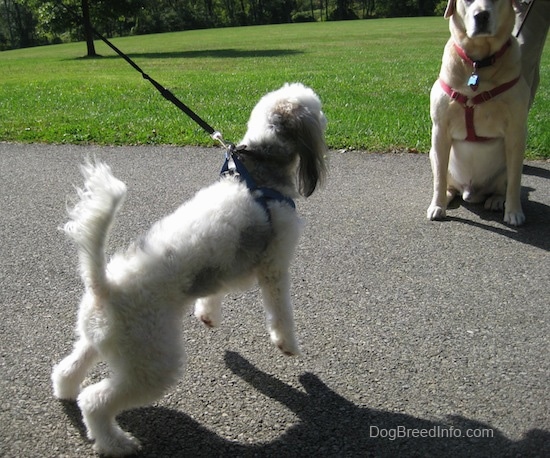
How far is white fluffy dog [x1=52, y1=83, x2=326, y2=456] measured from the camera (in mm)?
2537

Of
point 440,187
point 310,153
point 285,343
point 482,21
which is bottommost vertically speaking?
point 285,343

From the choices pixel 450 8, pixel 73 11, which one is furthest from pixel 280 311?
pixel 73 11

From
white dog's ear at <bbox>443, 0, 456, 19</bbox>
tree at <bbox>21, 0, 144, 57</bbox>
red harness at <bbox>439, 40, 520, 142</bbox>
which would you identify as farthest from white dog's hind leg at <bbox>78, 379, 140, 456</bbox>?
tree at <bbox>21, 0, 144, 57</bbox>

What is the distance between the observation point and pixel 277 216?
308 centimetres

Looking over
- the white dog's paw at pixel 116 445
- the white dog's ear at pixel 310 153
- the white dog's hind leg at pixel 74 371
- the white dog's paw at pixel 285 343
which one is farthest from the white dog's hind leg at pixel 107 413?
the white dog's ear at pixel 310 153

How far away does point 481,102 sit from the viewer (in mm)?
4965

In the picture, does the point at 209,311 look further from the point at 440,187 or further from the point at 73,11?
the point at 73,11

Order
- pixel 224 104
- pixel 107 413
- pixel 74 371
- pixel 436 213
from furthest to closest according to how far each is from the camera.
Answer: pixel 224 104
pixel 436 213
pixel 74 371
pixel 107 413

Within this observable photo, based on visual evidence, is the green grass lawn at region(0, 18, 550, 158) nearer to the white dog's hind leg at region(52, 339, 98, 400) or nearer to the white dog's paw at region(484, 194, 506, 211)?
the white dog's paw at region(484, 194, 506, 211)

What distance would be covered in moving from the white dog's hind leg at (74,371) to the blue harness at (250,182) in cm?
109

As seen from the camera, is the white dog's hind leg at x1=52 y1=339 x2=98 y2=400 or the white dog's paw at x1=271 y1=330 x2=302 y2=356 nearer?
the white dog's hind leg at x1=52 y1=339 x2=98 y2=400

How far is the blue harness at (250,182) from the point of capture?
9.98 feet

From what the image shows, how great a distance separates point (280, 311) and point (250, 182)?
27.9 inches

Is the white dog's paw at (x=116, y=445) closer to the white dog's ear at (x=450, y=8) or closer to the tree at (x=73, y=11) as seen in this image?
the white dog's ear at (x=450, y=8)
